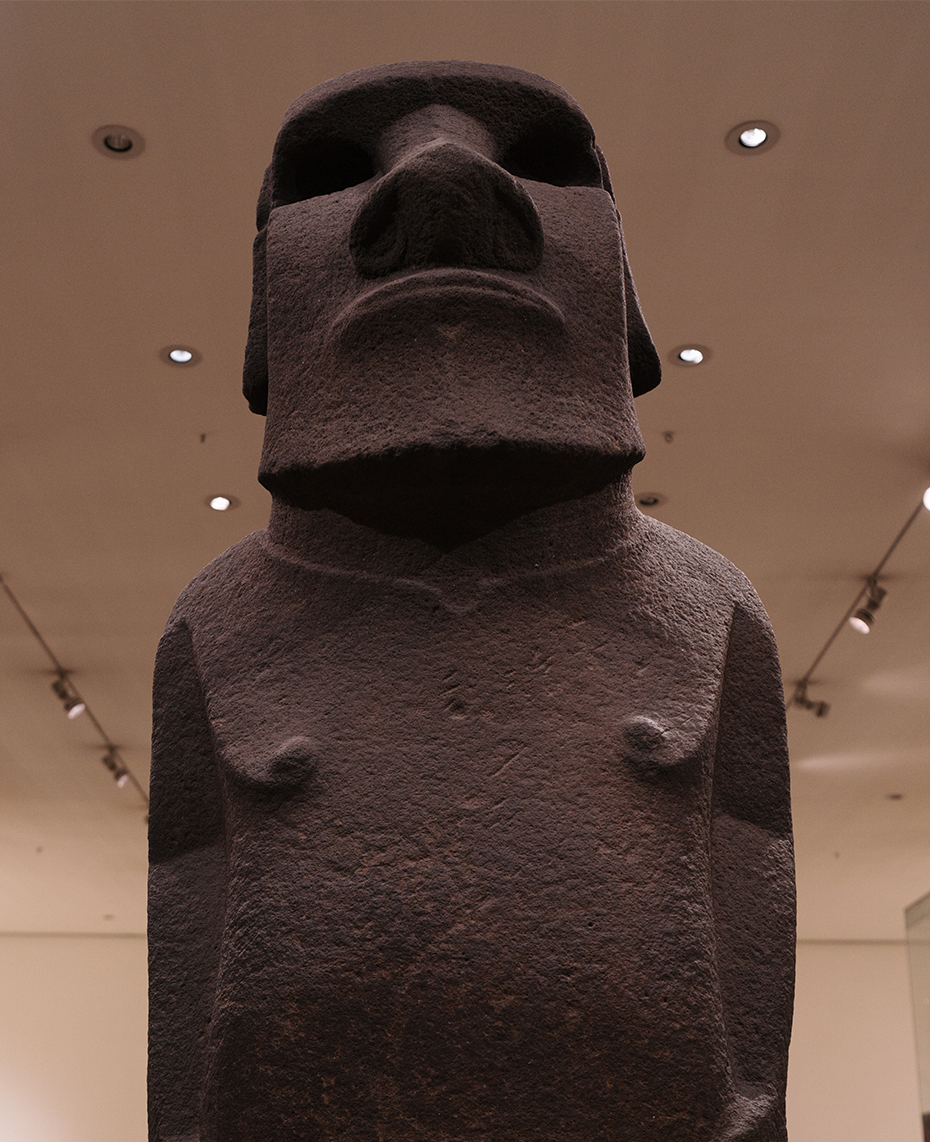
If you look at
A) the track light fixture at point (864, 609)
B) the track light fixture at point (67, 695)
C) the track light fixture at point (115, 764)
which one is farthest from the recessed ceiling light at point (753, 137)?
the track light fixture at point (115, 764)

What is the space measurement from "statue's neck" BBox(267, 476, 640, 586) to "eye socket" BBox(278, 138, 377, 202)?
0.54 m

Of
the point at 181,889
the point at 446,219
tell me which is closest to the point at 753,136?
the point at 446,219

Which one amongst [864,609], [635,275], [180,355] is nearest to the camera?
[635,275]

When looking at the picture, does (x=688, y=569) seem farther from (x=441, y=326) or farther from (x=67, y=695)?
(x=67, y=695)

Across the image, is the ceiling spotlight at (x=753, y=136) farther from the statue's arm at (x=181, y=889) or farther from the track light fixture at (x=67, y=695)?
the track light fixture at (x=67, y=695)

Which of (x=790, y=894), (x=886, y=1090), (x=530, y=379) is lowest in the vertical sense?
(x=886, y=1090)

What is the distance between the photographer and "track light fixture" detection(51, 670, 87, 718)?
800 centimetres

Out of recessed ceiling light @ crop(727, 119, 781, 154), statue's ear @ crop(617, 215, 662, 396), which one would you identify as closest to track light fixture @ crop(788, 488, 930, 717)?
recessed ceiling light @ crop(727, 119, 781, 154)

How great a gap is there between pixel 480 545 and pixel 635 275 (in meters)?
3.30

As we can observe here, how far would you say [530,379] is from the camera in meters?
1.76

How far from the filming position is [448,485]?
1.74m

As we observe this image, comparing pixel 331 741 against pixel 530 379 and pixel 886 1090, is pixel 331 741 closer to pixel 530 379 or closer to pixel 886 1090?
pixel 530 379

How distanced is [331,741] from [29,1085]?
14.6m

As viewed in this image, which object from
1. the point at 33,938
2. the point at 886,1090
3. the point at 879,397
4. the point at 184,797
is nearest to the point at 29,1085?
the point at 33,938
